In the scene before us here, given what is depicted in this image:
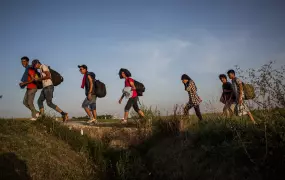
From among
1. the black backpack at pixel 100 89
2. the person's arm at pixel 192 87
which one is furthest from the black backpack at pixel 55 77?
the person's arm at pixel 192 87

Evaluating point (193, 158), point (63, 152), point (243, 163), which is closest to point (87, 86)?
point (63, 152)

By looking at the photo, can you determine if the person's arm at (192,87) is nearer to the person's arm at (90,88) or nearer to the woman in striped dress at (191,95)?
the woman in striped dress at (191,95)

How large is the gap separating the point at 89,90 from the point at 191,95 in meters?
3.62

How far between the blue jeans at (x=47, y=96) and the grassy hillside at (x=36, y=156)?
52.2 inches

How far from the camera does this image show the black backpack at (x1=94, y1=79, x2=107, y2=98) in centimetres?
1098

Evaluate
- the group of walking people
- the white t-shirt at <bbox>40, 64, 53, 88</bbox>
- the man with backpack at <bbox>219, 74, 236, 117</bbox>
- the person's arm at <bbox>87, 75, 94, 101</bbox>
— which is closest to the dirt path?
the group of walking people

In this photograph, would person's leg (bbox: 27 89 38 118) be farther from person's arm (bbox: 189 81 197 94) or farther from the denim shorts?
person's arm (bbox: 189 81 197 94)

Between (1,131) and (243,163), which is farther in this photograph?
(1,131)

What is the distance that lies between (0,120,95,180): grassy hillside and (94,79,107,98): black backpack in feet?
9.34

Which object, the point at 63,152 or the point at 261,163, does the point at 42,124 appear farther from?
the point at 261,163

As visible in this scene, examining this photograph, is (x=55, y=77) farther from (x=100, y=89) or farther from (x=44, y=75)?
(x=100, y=89)

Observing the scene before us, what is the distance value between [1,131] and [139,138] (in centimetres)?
387

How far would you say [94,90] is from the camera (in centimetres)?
1097

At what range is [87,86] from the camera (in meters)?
10.9
